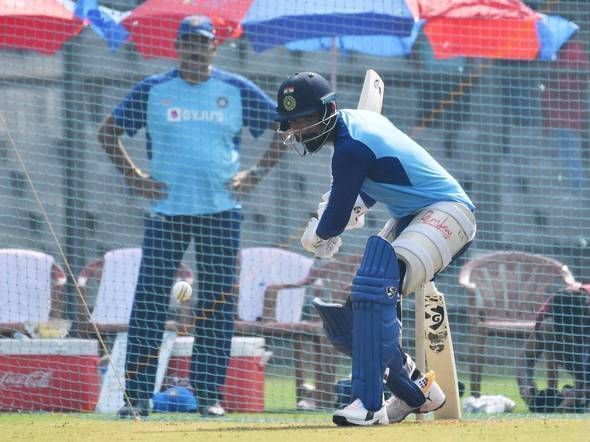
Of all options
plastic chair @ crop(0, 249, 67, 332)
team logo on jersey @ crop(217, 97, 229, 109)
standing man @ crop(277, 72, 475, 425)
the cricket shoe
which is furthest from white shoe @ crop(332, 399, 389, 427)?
plastic chair @ crop(0, 249, 67, 332)

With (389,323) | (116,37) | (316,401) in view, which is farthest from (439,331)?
(116,37)

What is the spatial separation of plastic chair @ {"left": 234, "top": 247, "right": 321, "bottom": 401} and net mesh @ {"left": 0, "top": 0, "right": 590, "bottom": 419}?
2cm

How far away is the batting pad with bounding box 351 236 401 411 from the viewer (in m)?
6.31

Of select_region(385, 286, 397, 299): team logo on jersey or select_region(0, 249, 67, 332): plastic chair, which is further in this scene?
select_region(0, 249, 67, 332): plastic chair

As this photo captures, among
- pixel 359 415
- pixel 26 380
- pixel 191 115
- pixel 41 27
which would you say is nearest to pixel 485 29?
pixel 191 115

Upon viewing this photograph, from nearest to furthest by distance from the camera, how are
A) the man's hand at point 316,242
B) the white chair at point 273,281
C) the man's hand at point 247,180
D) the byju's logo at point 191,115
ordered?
the man's hand at point 316,242
the byju's logo at point 191,115
the man's hand at point 247,180
the white chair at point 273,281

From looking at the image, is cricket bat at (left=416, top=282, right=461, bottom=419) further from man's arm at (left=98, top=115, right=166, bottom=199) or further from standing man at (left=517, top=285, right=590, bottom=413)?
man's arm at (left=98, top=115, right=166, bottom=199)

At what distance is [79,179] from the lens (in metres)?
11.3

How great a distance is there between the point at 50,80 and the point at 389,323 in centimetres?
555

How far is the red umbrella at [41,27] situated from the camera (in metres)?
10.3

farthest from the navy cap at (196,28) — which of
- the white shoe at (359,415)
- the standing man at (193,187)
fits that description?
the white shoe at (359,415)

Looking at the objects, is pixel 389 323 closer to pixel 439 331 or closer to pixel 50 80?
pixel 439 331

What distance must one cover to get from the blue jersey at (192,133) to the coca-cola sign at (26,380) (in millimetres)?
1374

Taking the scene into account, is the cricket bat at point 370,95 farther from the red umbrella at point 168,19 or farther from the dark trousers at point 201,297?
the red umbrella at point 168,19
